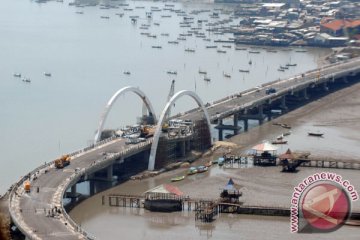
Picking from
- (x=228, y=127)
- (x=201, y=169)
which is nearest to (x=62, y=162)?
(x=201, y=169)

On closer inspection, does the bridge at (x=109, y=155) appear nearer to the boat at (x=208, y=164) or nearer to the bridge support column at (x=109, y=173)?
the bridge support column at (x=109, y=173)

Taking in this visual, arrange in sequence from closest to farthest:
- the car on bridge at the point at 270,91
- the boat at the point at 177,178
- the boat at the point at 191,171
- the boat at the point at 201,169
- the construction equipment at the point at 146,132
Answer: the boat at the point at 177,178 → the boat at the point at 191,171 → the boat at the point at 201,169 → the construction equipment at the point at 146,132 → the car on bridge at the point at 270,91

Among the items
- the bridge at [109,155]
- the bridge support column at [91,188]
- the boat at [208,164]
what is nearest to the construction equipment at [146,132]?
the bridge at [109,155]

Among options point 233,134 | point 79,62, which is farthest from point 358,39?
point 233,134

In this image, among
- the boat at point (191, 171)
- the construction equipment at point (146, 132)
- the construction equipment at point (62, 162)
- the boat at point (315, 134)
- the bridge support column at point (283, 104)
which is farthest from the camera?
the bridge support column at point (283, 104)

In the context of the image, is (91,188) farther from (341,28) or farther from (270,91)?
(341,28)

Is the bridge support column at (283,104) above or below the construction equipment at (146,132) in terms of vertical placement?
below

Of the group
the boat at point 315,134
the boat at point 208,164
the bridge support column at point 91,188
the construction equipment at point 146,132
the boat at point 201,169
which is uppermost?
the construction equipment at point 146,132
